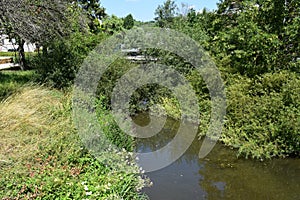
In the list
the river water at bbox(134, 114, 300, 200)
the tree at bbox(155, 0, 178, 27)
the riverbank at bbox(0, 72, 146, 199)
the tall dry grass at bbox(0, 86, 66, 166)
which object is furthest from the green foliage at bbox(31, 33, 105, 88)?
the tree at bbox(155, 0, 178, 27)

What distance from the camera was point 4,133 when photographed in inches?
200

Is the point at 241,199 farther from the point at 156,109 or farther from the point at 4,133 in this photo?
the point at 156,109

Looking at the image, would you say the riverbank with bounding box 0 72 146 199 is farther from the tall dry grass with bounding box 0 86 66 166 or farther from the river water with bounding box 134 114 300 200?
the river water with bounding box 134 114 300 200

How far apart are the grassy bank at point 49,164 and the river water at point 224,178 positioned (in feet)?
2.40

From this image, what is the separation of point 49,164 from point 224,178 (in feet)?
10.4

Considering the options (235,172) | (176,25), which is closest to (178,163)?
(235,172)

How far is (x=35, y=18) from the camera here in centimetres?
666

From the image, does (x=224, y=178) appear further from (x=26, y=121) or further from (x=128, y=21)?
(x=128, y=21)

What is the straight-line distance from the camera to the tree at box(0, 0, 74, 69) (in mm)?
5887

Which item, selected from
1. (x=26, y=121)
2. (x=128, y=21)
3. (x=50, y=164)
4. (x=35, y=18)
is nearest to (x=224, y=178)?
(x=50, y=164)

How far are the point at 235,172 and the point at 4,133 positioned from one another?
13.9 ft

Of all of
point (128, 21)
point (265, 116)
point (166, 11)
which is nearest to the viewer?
point (265, 116)

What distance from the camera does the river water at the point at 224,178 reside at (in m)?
5.09

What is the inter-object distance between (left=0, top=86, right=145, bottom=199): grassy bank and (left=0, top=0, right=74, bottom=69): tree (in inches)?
61.4
